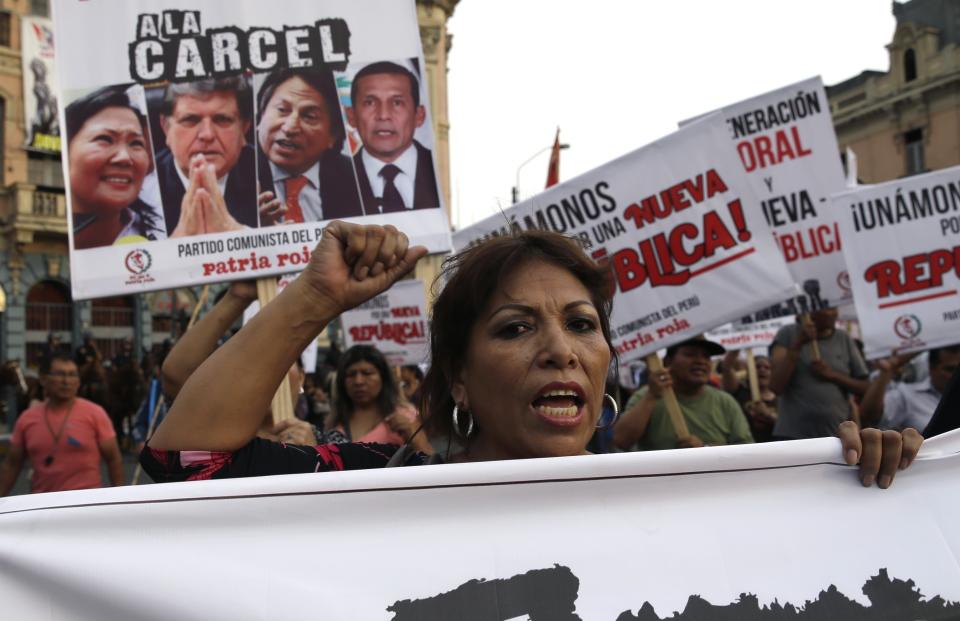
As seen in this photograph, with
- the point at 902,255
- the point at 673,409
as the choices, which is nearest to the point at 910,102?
the point at 902,255

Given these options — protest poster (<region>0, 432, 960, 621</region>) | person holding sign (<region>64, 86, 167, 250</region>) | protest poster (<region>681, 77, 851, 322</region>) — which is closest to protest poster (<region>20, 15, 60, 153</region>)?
protest poster (<region>681, 77, 851, 322</region>)

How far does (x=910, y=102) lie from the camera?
3744 centimetres

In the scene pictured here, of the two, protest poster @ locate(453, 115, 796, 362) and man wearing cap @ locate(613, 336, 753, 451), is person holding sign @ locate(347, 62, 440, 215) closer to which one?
protest poster @ locate(453, 115, 796, 362)

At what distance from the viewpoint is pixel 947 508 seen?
6.20 ft

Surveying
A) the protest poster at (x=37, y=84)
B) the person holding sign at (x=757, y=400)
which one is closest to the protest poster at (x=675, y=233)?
the person holding sign at (x=757, y=400)

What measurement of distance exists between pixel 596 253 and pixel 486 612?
4.09 metres

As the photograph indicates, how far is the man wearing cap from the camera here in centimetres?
490

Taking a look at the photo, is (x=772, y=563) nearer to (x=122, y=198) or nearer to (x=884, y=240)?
(x=122, y=198)

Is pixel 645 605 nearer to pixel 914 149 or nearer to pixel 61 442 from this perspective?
pixel 61 442

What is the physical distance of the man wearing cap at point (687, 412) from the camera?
16.1 feet

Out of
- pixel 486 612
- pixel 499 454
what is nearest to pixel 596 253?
pixel 499 454

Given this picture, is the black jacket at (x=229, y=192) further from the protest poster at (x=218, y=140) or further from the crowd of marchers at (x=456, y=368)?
the crowd of marchers at (x=456, y=368)

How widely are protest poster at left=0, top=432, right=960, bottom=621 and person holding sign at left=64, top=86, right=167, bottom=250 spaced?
2.47 metres

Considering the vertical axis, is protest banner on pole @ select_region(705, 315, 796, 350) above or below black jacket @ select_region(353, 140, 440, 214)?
below
